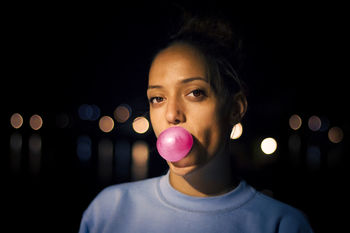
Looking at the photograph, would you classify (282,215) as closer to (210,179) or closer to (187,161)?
(210,179)

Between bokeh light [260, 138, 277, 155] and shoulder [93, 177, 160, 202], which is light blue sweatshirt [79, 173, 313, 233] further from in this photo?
bokeh light [260, 138, 277, 155]

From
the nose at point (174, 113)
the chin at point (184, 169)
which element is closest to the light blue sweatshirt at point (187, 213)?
the chin at point (184, 169)

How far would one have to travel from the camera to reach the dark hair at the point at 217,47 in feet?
5.15

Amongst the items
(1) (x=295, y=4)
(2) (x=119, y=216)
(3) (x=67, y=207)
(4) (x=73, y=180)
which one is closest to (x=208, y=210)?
(2) (x=119, y=216)

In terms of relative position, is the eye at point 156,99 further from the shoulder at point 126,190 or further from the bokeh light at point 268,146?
the bokeh light at point 268,146

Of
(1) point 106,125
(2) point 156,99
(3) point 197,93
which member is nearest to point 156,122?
(2) point 156,99

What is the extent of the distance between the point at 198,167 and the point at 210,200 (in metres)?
0.21

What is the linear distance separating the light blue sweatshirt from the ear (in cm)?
38

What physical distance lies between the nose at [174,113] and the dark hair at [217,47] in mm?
227

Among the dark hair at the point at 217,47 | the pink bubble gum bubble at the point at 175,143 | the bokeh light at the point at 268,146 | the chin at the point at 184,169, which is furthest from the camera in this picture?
the bokeh light at the point at 268,146

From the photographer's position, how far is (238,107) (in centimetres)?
166

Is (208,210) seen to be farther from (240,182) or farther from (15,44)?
(15,44)

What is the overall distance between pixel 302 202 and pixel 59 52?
13.5 feet

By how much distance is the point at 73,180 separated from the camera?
5.21m
